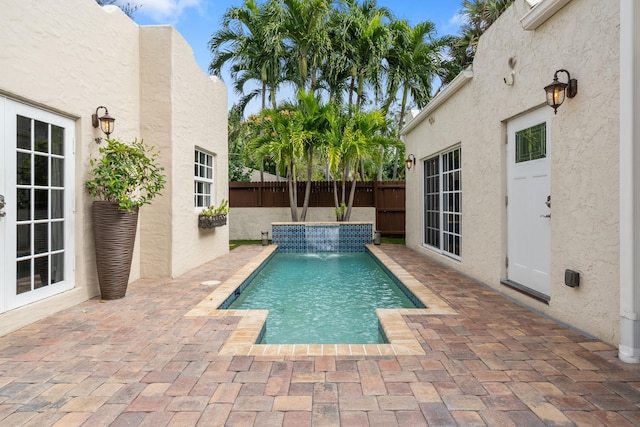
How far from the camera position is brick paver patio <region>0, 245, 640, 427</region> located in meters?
2.36

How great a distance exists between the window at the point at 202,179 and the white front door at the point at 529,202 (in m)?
5.69

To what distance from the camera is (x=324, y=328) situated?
4.62 m

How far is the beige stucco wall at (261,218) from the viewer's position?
13.8m

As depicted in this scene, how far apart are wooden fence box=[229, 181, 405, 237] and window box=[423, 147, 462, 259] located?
13.2 feet

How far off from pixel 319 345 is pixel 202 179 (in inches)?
233

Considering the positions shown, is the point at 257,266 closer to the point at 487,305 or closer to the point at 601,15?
the point at 487,305

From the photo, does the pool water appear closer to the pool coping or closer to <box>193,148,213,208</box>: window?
the pool coping

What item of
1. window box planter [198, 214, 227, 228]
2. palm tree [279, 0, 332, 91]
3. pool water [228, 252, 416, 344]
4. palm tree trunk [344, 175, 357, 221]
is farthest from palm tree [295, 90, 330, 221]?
window box planter [198, 214, 227, 228]

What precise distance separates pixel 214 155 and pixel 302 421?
7.91 meters

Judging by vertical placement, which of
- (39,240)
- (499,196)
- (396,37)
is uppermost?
(396,37)

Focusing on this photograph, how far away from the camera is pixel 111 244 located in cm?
514

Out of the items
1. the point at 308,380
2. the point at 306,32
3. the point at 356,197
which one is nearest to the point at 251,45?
the point at 306,32

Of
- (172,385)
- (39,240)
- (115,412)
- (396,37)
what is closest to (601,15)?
(172,385)

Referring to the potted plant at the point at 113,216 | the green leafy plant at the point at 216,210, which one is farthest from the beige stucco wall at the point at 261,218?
the potted plant at the point at 113,216
